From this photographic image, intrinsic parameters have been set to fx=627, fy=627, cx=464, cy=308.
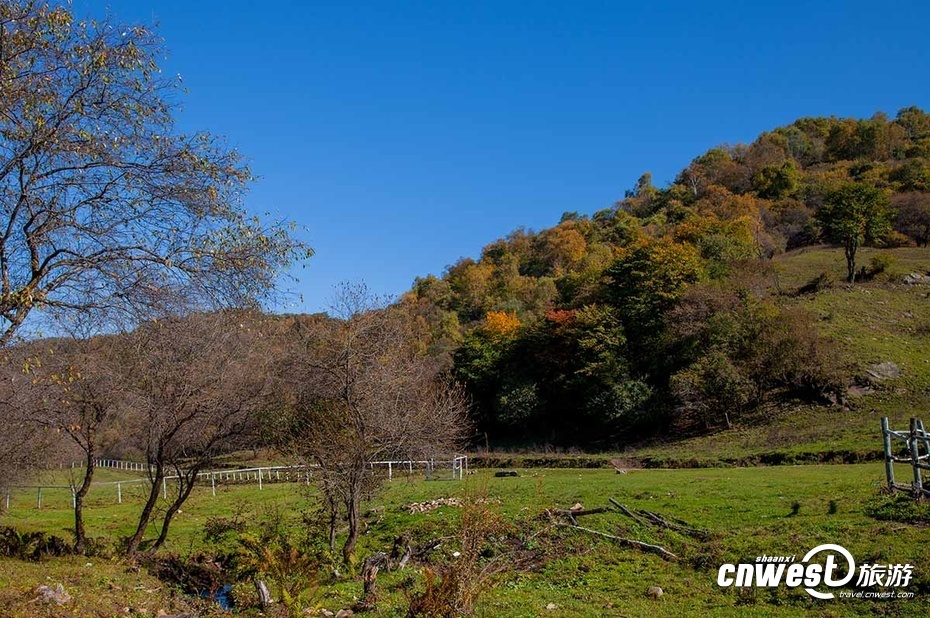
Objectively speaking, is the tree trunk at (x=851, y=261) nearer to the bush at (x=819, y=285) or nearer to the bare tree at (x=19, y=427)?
the bush at (x=819, y=285)

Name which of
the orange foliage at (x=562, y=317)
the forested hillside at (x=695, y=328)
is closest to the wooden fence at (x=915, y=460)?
the forested hillside at (x=695, y=328)

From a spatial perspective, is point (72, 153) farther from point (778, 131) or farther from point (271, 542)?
point (778, 131)

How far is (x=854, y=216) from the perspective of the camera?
46750 millimetres

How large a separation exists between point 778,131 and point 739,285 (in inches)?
3798

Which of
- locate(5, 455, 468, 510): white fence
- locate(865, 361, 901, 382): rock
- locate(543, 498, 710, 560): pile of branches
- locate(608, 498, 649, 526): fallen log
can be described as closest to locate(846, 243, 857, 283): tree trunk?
locate(865, 361, 901, 382): rock

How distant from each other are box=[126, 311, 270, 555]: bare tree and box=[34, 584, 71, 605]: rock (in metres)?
4.52

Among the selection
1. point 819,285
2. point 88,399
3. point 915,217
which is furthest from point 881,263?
point 88,399

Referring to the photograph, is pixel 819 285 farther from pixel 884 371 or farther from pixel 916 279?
pixel 884 371

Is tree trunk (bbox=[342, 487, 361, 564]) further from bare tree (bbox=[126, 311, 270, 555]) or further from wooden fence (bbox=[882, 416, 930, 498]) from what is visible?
wooden fence (bbox=[882, 416, 930, 498])

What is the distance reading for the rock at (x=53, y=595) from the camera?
816cm

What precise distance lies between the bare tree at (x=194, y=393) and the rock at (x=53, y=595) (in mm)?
4517

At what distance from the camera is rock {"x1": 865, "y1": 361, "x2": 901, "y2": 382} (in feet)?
107

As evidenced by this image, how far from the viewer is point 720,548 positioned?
10.9 metres

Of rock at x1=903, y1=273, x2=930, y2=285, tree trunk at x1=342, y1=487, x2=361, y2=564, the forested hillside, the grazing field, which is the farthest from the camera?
rock at x1=903, y1=273, x2=930, y2=285
